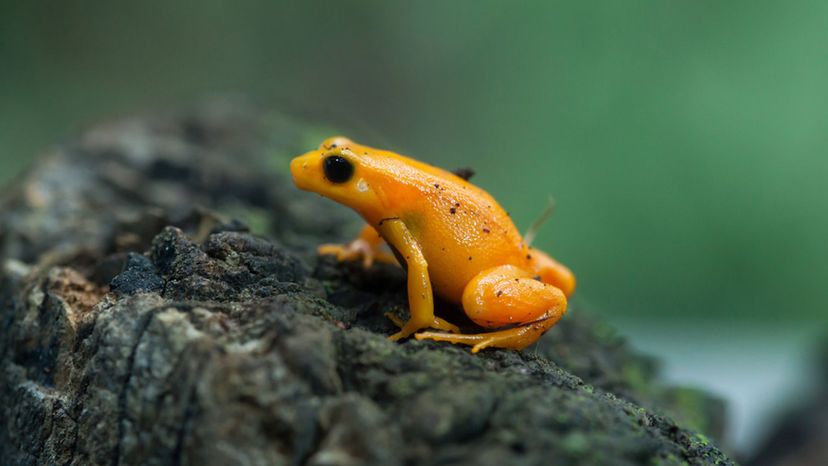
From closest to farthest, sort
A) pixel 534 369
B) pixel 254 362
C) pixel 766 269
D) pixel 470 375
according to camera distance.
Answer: pixel 254 362
pixel 470 375
pixel 534 369
pixel 766 269

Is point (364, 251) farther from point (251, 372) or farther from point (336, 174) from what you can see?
point (251, 372)

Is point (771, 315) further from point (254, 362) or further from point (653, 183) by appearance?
point (254, 362)

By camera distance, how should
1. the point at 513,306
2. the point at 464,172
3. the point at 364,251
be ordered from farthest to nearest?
the point at 364,251 < the point at 464,172 < the point at 513,306

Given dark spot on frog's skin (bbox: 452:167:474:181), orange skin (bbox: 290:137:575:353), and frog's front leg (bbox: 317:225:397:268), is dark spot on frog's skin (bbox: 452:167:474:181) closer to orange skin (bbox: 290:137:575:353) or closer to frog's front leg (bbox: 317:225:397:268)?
orange skin (bbox: 290:137:575:353)

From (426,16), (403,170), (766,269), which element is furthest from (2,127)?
(766,269)

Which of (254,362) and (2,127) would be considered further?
(2,127)

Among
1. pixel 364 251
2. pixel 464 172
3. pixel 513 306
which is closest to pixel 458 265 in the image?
pixel 513 306

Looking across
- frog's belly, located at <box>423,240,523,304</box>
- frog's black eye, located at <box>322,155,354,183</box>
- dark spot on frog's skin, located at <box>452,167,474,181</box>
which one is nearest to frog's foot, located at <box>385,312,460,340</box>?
frog's belly, located at <box>423,240,523,304</box>
